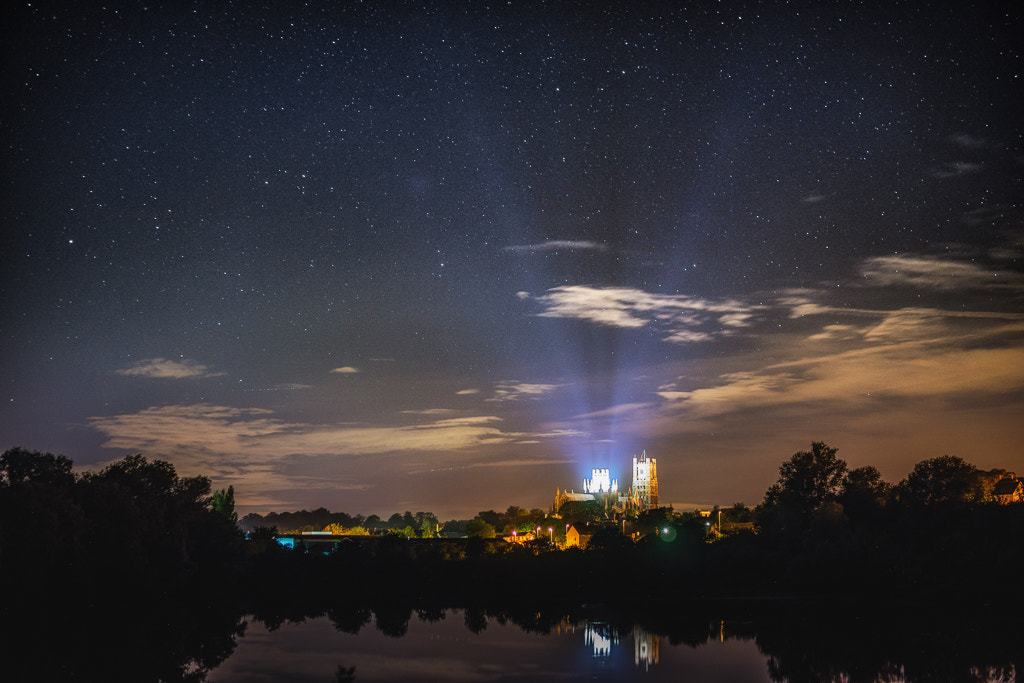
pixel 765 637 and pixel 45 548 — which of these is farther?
pixel 45 548

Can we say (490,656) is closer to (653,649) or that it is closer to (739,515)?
(653,649)

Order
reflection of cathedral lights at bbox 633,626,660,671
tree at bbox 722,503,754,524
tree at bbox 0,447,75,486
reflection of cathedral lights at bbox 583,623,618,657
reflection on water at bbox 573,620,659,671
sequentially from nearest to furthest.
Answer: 1. reflection of cathedral lights at bbox 633,626,660,671
2. reflection on water at bbox 573,620,659,671
3. reflection of cathedral lights at bbox 583,623,618,657
4. tree at bbox 0,447,75,486
5. tree at bbox 722,503,754,524

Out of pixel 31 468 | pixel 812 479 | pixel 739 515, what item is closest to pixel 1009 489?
pixel 812 479

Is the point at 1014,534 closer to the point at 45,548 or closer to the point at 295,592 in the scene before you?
the point at 295,592

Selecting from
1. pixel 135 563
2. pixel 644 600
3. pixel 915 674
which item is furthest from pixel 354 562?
pixel 915 674

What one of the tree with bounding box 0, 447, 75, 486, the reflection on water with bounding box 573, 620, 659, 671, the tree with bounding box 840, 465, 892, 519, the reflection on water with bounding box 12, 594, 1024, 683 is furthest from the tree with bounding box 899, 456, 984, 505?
the tree with bounding box 0, 447, 75, 486

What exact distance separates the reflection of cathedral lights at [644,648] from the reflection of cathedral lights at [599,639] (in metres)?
0.96

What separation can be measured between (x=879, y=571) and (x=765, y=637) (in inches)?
623

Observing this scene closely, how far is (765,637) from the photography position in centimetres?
3481

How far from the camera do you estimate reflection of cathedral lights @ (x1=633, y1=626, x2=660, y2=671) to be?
29575 millimetres

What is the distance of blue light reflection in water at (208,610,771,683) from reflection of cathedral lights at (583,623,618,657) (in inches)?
1.4

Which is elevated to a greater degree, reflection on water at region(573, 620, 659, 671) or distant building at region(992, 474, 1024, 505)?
distant building at region(992, 474, 1024, 505)

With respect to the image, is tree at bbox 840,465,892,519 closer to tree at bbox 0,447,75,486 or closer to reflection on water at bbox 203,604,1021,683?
reflection on water at bbox 203,604,1021,683

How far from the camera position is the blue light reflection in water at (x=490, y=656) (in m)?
27.5
